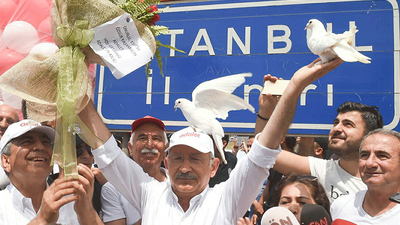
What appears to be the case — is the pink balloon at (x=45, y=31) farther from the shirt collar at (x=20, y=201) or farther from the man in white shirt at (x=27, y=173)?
the shirt collar at (x=20, y=201)

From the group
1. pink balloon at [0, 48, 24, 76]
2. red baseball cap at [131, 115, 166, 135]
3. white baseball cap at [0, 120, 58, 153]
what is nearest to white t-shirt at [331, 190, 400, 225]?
red baseball cap at [131, 115, 166, 135]

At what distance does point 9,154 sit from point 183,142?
0.99m

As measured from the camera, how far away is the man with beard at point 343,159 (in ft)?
8.30

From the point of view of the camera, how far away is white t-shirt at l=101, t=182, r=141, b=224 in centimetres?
228

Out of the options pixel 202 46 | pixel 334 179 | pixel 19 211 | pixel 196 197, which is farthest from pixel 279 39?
pixel 19 211

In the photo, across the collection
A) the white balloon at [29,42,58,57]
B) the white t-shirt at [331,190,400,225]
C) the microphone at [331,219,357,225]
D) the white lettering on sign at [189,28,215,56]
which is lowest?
the microphone at [331,219,357,225]

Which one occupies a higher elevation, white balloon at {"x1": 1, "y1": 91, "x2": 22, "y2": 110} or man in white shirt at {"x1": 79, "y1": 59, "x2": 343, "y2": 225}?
white balloon at {"x1": 1, "y1": 91, "x2": 22, "y2": 110}

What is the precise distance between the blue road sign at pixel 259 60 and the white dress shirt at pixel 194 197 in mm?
1317

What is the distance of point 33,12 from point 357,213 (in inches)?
96.7

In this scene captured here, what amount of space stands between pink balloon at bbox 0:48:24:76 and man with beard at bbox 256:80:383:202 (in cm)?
197

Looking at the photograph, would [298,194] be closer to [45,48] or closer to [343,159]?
[343,159]

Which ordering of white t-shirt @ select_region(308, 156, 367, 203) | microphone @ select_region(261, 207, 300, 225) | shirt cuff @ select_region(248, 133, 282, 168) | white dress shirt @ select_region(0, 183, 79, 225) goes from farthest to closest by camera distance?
white t-shirt @ select_region(308, 156, 367, 203) < white dress shirt @ select_region(0, 183, 79, 225) < shirt cuff @ select_region(248, 133, 282, 168) < microphone @ select_region(261, 207, 300, 225)

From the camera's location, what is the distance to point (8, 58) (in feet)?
8.27

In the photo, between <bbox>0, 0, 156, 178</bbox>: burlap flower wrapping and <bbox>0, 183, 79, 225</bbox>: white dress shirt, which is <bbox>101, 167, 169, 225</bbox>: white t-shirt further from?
<bbox>0, 0, 156, 178</bbox>: burlap flower wrapping
